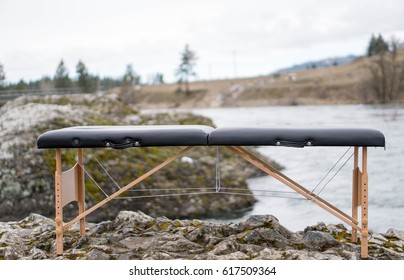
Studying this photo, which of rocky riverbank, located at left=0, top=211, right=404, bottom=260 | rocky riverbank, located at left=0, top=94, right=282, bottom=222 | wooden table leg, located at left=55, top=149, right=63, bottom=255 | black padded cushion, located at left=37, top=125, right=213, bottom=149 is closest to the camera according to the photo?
black padded cushion, located at left=37, top=125, right=213, bottom=149

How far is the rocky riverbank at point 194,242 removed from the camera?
6.90m

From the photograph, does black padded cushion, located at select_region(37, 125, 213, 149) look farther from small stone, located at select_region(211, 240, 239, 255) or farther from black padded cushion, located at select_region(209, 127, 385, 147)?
small stone, located at select_region(211, 240, 239, 255)

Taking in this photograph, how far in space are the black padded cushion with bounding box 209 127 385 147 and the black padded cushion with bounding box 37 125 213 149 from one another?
24cm

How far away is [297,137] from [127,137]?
2.04 metres

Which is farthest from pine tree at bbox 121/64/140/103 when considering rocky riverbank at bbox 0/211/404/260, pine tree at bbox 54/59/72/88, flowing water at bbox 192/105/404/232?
rocky riverbank at bbox 0/211/404/260

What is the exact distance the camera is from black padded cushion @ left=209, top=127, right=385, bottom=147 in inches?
251

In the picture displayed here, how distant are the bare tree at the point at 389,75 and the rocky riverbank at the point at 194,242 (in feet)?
132

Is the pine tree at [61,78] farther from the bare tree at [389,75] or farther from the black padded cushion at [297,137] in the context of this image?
the black padded cushion at [297,137]

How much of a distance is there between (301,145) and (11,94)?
2625 centimetres

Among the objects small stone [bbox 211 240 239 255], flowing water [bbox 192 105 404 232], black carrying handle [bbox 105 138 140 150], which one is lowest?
flowing water [bbox 192 105 404 232]

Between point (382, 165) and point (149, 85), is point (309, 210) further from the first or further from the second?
point (149, 85)

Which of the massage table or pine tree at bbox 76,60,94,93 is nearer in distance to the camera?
the massage table

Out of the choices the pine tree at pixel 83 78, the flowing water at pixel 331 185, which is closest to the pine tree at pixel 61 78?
the pine tree at pixel 83 78

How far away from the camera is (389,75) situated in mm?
46656
